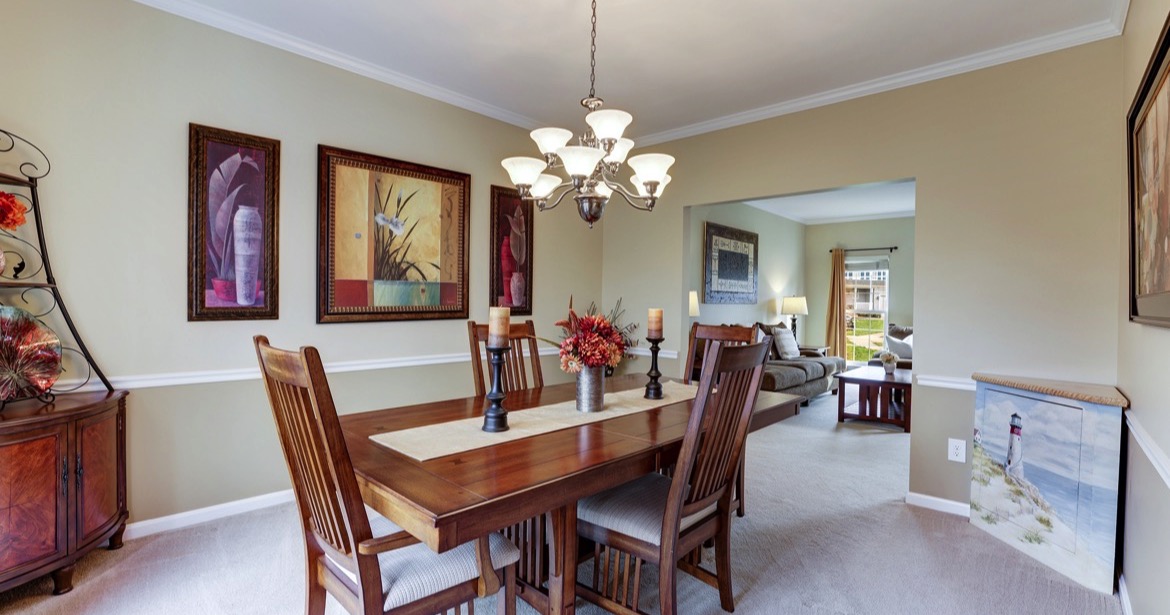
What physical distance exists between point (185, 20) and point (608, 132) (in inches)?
86.2

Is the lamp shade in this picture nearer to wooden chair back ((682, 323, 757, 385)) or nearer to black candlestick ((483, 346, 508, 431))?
wooden chair back ((682, 323, 757, 385))

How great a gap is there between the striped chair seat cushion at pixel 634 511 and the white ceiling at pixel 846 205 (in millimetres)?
4286

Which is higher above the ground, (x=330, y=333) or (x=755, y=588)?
(x=330, y=333)

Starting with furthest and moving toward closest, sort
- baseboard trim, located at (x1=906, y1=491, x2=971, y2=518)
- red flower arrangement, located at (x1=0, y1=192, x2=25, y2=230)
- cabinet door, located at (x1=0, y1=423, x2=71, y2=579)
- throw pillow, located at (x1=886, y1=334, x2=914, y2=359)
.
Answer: throw pillow, located at (x1=886, y1=334, x2=914, y2=359) < baseboard trim, located at (x1=906, y1=491, x2=971, y2=518) < red flower arrangement, located at (x1=0, y1=192, x2=25, y2=230) < cabinet door, located at (x1=0, y1=423, x2=71, y2=579)

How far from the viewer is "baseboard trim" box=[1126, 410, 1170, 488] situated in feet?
4.94

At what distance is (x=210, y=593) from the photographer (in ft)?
6.82

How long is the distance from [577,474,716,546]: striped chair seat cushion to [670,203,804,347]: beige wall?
3.46 metres

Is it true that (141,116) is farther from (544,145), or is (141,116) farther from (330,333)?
(544,145)

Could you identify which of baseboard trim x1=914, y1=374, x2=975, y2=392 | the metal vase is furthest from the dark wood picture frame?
the metal vase

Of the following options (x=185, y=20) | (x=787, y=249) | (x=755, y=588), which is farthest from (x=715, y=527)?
(x=787, y=249)

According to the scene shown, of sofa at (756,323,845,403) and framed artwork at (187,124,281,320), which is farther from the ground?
framed artwork at (187,124,281,320)

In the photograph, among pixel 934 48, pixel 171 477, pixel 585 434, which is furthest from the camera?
pixel 934 48

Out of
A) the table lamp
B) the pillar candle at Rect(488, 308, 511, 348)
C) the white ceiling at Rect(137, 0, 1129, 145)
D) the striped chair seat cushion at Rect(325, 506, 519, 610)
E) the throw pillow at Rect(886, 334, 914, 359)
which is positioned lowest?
the striped chair seat cushion at Rect(325, 506, 519, 610)

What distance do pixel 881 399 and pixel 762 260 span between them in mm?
2587
